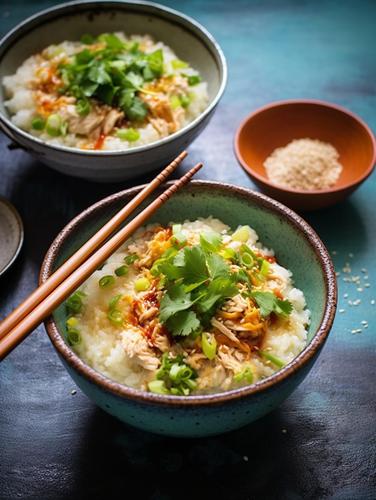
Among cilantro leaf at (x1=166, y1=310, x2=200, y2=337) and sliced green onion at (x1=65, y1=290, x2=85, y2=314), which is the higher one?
cilantro leaf at (x1=166, y1=310, x2=200, y2=337)

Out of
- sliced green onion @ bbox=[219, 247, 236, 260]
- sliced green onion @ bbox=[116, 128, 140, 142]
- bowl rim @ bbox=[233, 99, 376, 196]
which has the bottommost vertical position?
bowl rim @ bbox=[233, 99, 376, 196]

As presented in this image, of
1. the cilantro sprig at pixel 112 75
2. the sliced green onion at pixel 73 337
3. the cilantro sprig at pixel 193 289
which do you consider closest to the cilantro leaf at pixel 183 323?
the cilantro sprig at pixel 193 289

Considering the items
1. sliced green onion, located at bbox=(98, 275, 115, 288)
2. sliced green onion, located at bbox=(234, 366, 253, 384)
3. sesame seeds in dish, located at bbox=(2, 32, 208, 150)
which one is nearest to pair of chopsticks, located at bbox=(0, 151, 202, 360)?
sliced green onion, located at bbox=(98, 275, 115, 288)

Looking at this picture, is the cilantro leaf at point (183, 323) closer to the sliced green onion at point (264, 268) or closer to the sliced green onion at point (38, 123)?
the sliced green onion at point (264, 268)

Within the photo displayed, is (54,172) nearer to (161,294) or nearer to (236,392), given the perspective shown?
(161,294)

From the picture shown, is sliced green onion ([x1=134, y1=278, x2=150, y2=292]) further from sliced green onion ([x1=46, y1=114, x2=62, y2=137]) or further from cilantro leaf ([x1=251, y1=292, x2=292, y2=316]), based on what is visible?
sliced green onion ([x1=46, y1=114, x2=62, y2=137])

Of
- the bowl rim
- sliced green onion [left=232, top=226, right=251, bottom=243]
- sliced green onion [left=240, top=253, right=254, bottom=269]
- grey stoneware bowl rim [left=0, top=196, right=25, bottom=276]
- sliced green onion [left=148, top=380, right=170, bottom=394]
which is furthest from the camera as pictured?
the bowl rim

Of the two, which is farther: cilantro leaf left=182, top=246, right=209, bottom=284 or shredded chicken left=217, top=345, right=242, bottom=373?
cilantro leaf left=182, top=246, right=209, bottom=284

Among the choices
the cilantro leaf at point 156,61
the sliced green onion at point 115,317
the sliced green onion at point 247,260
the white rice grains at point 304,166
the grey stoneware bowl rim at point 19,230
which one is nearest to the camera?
the sliced green onion at point 115,317
